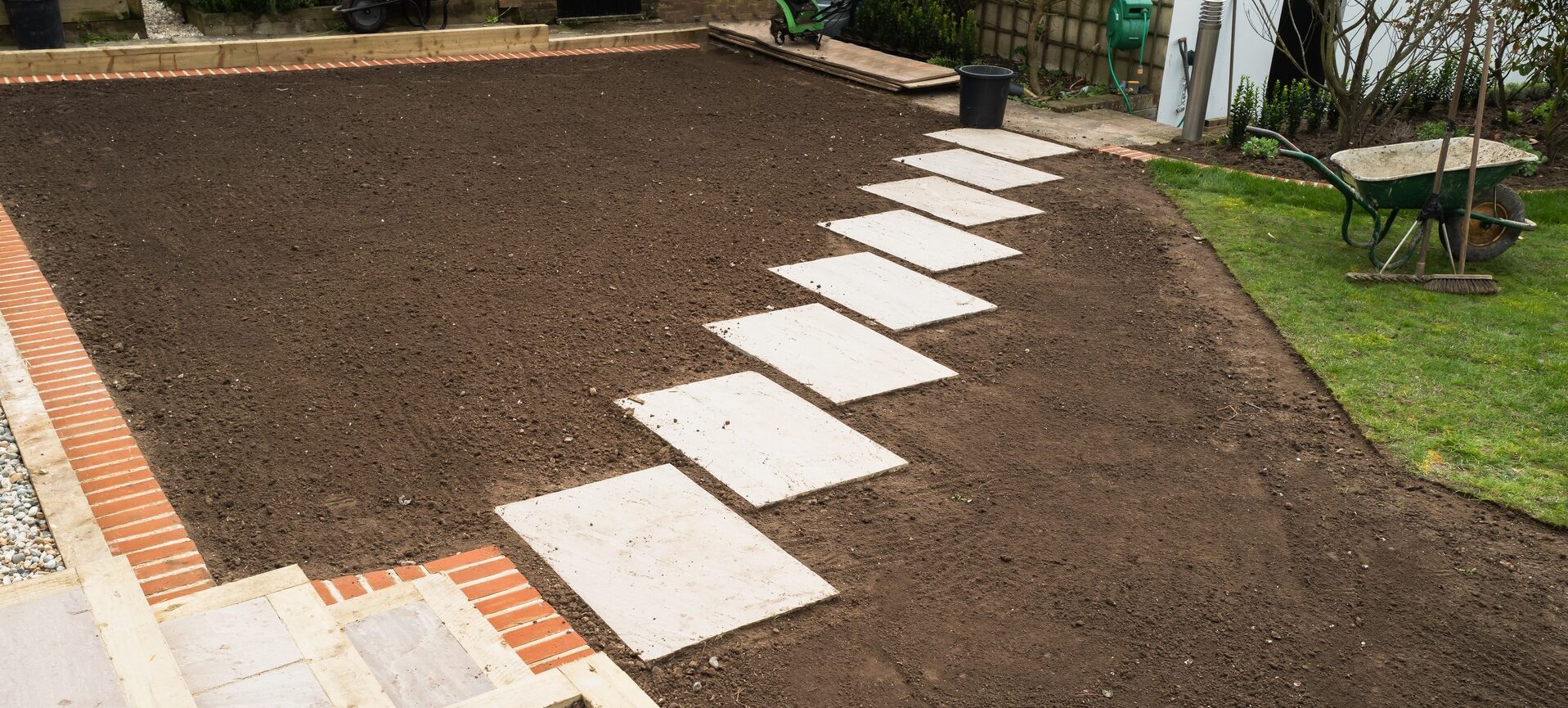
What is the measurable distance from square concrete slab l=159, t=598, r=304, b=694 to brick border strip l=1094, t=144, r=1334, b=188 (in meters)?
7.75

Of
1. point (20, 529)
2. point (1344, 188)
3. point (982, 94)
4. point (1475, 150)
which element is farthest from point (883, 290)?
point (20, 529)

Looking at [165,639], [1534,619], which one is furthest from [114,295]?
[1534,619]

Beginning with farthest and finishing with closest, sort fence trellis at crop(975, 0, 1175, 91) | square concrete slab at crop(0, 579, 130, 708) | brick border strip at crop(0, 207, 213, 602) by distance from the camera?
1. fence trellis at crop(975, 0, 1175, 91)
2. brick border strip at crop(0, 207, 213, 602)
3. square concrete slab at crop(0, 579, 130, 708)

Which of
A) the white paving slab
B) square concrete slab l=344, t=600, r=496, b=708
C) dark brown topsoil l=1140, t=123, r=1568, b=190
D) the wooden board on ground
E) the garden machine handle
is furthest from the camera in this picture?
the wooden board on ground

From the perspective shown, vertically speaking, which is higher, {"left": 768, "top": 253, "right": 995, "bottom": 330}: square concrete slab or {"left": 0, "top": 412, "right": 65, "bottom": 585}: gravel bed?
{"left": 768, "top": 253, "right": 995, "bottom": 330}: square concrete slab

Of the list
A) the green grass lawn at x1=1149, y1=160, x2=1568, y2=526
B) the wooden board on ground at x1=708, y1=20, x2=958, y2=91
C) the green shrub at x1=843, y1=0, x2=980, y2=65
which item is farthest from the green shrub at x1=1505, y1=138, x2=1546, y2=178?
the green shrub at x1=843, y1=0, x2=980, y2=65

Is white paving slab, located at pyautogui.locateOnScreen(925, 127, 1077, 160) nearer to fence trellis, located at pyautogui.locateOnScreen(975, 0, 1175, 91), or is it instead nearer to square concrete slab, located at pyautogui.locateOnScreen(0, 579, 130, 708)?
fence trellis, located at pyautogui.locateOnScreen(975, 0, 1175, 91)

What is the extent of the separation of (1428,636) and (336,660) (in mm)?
3380

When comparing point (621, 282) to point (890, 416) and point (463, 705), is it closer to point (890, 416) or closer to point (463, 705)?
point (890, 416)

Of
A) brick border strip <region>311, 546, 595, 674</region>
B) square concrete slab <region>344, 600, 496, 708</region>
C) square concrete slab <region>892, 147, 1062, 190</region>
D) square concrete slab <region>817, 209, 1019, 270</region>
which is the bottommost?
brick border strip <region>311, 546, 595, 674</region>

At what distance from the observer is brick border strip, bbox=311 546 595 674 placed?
147 inches

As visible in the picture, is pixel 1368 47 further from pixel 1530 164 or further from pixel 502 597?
pixel 502 597

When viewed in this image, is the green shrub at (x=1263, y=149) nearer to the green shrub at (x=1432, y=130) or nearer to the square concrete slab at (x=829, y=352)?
the green shrub at (x=1432, y=130)

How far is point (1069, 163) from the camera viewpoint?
955cm
